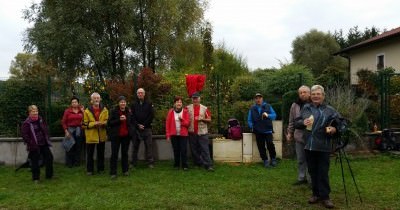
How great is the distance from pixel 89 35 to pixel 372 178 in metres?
18.2

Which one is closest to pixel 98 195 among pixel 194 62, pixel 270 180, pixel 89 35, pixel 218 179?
pixel 218 179

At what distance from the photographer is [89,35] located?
23844 mm

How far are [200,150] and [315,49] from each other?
38.0 meters

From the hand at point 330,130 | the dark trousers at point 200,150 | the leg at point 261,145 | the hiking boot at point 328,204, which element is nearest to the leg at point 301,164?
the hiking boot at point 328,204

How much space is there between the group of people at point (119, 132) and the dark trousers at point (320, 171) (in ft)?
11.3

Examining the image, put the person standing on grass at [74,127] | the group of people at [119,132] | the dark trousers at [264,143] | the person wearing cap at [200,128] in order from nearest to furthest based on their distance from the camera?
the group of people at [119,132] → the person wearing cap at [200,128] → the dark trousers at [264,143] → the person standing on grass at [74,127]

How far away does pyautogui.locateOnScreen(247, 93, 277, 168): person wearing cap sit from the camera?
10234 millimetres

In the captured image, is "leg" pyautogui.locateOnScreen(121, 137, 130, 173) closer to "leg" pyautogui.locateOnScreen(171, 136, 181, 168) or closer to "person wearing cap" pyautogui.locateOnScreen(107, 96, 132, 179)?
"person wearing cap" pyautogui.locateOnScreen(107, 96, 132, 179)

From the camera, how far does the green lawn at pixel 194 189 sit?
22.7 ft

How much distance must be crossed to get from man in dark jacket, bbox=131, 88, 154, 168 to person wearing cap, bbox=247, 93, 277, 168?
231 centimetres

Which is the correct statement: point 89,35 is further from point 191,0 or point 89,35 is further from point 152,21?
point 191,0

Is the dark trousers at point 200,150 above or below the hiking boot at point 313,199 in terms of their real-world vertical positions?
above

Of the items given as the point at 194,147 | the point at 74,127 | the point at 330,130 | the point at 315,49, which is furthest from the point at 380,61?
the point at 330,130

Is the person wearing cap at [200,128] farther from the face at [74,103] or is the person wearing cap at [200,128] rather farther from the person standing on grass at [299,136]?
the face at [74,103]
